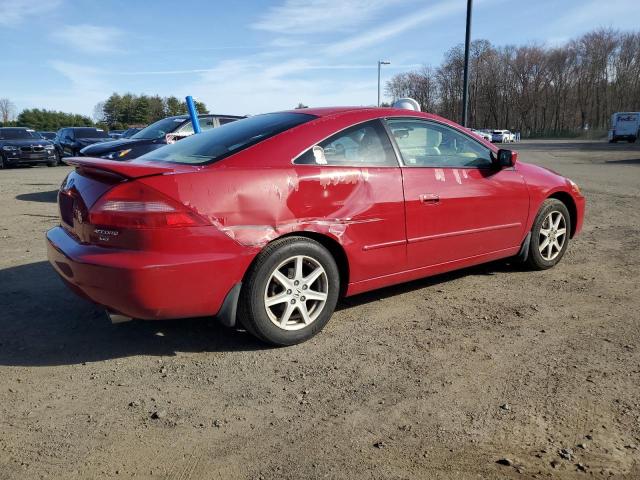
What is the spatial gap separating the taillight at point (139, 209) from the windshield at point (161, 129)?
692cm

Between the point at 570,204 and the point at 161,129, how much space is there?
24.6 ft

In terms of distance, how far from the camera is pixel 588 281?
4750 millimetres

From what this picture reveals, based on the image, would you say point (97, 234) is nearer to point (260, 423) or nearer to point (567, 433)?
point (260, 423)

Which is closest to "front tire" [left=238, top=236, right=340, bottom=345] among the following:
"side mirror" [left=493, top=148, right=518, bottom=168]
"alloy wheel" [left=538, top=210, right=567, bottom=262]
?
"side mirror" [left=493, top=148, right=518, bottom=168]

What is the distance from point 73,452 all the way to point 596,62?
9566 cm

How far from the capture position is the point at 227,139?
367 cm

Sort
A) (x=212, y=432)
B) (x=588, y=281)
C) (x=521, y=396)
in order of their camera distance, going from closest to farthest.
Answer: (x=212, y=432), (x=521, y=396), (x=588, y=281)

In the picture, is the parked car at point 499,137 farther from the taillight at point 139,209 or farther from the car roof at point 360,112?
the taillight at point 139,209

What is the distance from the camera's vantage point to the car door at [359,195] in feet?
11.2

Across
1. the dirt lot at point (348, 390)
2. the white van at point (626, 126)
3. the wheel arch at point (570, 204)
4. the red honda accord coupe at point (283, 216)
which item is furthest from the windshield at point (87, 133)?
the white van at point (626, 126)

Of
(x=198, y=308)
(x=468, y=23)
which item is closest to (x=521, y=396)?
(x=198, y=308)

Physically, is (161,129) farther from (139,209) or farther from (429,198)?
(139,209)

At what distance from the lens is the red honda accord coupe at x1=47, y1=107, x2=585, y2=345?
2.93 meters

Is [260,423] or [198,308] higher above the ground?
[198,308]
